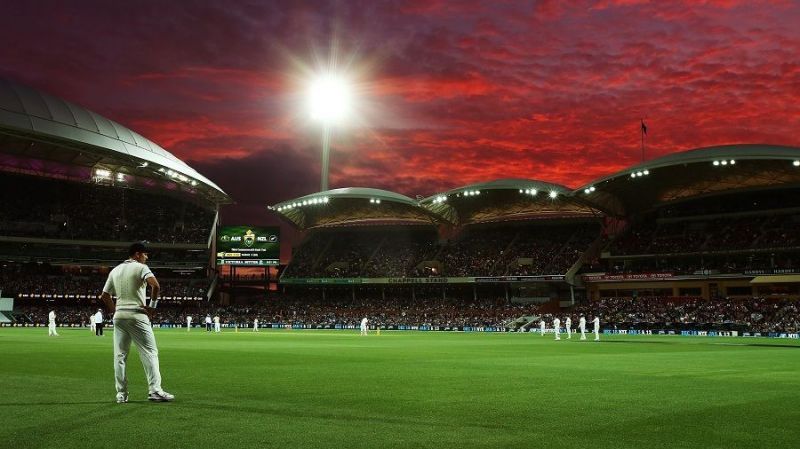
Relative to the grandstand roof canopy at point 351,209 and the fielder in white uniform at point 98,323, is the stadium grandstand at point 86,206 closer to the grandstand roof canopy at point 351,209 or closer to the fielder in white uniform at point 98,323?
the grandstand roof canopy at point 351,209

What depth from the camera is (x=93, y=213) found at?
90500 millimetres

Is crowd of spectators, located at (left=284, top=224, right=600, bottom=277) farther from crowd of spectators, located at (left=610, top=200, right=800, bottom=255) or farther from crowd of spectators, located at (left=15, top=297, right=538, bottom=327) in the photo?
crowd of spectators, located at (left=610, top=200, right=800, bottom=255)

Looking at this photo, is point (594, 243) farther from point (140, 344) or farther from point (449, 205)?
point (140, 344)

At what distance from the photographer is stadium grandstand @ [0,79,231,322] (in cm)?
7075

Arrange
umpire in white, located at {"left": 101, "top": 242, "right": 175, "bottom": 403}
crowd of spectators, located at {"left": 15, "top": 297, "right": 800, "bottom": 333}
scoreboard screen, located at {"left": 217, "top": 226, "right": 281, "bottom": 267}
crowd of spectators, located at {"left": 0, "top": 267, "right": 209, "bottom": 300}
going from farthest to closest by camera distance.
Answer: scoreboard screen, located at {"left": 217, "top": 226, "right": 281, "bottom": 267}, crowd of spectators, located at {"left": 0, "top": 267, "right": 209, "bottom": 300}, crowd of spectators, located at {"left": 15, "top": 297, "right": 800, "bottom": 333}, umpire in white, located at {"left": 101, "top": 242, "right": 175, "bottom": 403}

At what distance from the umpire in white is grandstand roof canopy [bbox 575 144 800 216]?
5646cm

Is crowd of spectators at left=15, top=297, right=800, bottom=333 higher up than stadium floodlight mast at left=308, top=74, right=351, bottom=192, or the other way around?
stadium floodlight mast at left=308, top=74, right=351, bottom=192

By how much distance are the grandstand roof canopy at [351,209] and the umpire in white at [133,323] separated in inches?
2676

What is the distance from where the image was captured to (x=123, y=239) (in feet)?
289

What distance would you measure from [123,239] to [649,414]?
88277 mm

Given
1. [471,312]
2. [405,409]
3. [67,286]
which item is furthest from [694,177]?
[67,286]

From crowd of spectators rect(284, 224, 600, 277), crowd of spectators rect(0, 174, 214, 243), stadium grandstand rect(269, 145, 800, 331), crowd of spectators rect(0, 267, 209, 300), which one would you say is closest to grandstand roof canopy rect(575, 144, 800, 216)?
stadium grandstand rect(269, 145, 800, 331)

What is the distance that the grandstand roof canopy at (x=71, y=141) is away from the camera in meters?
65.8

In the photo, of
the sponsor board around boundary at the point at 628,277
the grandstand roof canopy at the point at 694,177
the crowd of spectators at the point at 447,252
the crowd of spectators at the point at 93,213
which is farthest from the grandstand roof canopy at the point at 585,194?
the crowd of spectators at the point at 93,213
